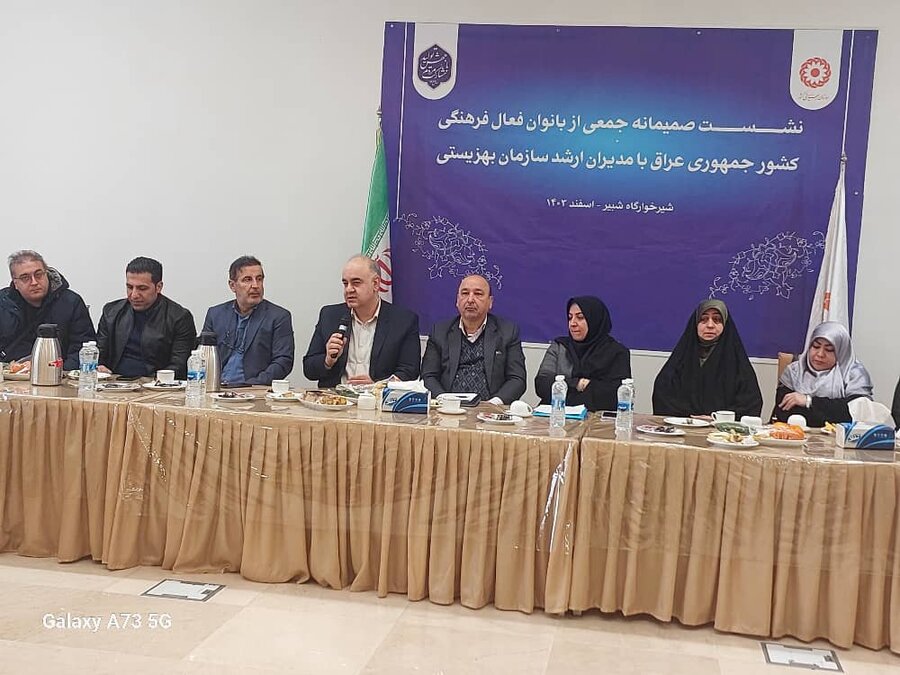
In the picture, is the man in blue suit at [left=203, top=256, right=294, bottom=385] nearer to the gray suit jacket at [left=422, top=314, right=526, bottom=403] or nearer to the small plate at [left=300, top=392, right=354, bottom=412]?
the gray suit jacket at [left=422, top=314, right=526, bottom=403]

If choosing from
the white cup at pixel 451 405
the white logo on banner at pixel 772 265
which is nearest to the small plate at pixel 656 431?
the white cup at pixel 451 405

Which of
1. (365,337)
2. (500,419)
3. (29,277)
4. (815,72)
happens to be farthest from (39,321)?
(815,72)

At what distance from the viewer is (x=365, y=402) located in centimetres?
298

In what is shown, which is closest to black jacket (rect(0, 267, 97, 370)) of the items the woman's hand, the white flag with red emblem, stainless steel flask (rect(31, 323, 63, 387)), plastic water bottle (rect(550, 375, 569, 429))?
stainless steel flask (rect(31, 323, 63, 387))

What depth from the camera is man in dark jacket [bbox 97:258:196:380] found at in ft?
12.9

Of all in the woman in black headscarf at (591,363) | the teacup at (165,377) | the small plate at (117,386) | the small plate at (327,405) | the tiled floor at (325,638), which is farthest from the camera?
the woman in black headscarf at (591,363)

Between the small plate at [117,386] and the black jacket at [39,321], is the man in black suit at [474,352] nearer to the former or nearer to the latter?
the small plate at [117,386]

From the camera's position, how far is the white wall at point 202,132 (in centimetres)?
457

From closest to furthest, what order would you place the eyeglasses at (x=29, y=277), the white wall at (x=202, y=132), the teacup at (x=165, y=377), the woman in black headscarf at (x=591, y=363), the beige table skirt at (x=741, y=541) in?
1. the beige table skirt at (x=741, y=541)
2. the teacup at (x=165, y=377)
3. the woman in black headscarf at (x=591, y=363)
4. the eyeglasses at (x=29, y=277)
5. the white wall at (x=202, y=132)

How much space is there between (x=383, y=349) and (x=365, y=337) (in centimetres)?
13

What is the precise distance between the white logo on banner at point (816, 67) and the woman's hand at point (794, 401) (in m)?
1.42

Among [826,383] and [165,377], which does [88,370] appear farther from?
[826,383]

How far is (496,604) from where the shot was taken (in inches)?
110

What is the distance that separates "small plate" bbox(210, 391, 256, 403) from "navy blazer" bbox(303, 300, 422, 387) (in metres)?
0.69
